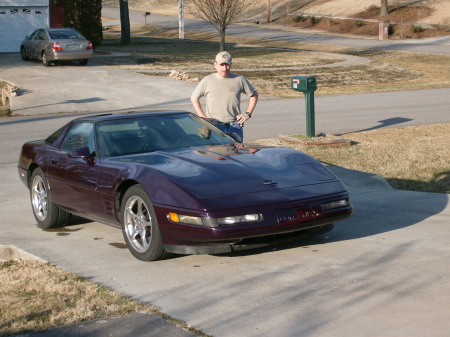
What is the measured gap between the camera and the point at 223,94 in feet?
33.0

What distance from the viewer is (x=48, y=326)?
17.4ft

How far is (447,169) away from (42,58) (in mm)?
24744

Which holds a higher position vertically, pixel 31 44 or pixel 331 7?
pixel 331 7

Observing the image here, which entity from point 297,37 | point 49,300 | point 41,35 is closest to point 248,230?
point 49,300

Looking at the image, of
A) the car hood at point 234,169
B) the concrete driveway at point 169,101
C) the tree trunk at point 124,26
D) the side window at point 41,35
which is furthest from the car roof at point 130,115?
the tree trunk at point 124,26

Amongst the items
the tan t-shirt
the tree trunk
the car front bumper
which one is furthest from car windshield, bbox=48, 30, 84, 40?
the car front bumper

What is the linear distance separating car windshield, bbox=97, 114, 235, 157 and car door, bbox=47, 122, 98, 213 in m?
0.17

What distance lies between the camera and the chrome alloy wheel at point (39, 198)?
886 centimetres

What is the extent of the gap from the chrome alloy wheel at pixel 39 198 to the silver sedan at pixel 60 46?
2408cm

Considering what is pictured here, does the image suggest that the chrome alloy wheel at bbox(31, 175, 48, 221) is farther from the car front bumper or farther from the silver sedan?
the silver sedan

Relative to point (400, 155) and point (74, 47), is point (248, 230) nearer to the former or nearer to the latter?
point (400, 155)

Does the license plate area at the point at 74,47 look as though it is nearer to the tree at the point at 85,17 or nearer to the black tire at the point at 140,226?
the tree at the point at 85,17

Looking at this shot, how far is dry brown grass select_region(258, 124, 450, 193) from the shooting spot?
11164 millimetres

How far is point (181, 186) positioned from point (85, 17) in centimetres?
3666
